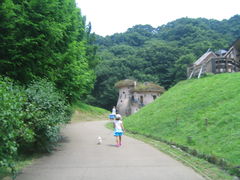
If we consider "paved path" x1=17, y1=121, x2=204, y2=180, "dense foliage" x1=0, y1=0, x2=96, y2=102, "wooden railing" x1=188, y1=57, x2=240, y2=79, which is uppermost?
"wooden railing" x1=188, y1=57, x2=240, y2=79

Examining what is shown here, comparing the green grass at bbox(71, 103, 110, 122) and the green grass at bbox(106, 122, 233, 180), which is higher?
the green grass at bbox(71, 103, 110, 122)

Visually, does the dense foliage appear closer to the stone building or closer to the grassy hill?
the grassy hill

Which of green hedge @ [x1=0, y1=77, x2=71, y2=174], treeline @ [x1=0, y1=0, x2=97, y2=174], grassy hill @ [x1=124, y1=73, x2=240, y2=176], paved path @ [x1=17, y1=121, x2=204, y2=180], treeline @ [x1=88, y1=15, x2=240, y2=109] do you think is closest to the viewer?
paved path @ [x1=17, y1=121, x2=204, y2=180]

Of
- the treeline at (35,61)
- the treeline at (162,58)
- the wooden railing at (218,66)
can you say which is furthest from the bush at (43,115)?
the treeline at (162,58)

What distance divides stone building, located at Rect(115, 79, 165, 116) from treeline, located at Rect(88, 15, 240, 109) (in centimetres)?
1401

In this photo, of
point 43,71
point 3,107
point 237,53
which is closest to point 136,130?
point 43,71

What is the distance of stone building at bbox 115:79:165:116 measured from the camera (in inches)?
1654

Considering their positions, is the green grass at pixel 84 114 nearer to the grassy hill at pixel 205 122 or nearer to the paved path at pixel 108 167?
the grassy hill at pixel 205 122

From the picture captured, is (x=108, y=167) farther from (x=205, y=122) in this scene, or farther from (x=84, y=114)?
(x=84, y=114)

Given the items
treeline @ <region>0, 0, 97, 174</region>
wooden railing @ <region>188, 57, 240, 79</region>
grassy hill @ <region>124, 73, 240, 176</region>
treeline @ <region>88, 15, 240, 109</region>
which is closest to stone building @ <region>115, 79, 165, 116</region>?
treeline @ <region>88, 15, 240, 109</region>

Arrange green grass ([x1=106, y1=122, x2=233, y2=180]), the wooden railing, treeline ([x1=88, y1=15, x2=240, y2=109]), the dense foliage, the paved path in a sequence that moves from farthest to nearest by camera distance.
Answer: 1. treeline ([x1=88, y1=15, x2=240, y2=109])
2. the wooden railing
3. the dense foliage
4. the paved path
5. green grass ([x1=106, y1=122, x2=233, y2=180])

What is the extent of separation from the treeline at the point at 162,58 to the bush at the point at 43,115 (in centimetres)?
4744

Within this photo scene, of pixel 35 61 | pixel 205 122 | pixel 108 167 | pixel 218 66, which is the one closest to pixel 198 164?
pixel 108 167

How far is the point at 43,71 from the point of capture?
10.5 m
